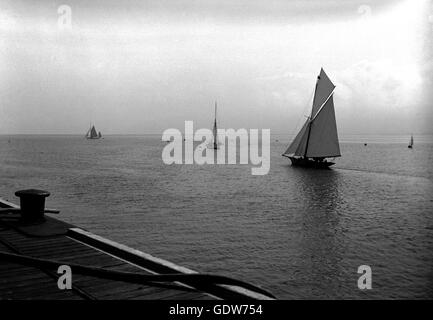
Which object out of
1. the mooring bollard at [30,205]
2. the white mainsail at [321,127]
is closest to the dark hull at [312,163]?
the white mainsail at [321,127]

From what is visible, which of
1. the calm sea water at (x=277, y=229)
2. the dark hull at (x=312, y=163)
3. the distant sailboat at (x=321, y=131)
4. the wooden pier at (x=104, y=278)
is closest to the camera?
the wooden pier at (x=104, y=278)

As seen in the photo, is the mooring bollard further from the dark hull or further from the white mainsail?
the dark hull

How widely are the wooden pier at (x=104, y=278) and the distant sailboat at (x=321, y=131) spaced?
66.6 meters

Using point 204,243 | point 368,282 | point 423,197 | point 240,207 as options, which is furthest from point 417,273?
point 423,197

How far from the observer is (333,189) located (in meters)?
48.8

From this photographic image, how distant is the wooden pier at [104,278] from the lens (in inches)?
228

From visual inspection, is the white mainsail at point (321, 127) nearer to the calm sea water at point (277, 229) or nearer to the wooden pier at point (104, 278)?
the calm sea water at point (277, 229)

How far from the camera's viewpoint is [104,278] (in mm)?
6336

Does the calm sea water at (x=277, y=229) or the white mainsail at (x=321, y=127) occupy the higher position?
the white mainsail at (x=321, y=127)

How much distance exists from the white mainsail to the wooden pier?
218 feet

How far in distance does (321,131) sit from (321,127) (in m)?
0.75

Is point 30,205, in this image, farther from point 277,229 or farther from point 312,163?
point 312,163
